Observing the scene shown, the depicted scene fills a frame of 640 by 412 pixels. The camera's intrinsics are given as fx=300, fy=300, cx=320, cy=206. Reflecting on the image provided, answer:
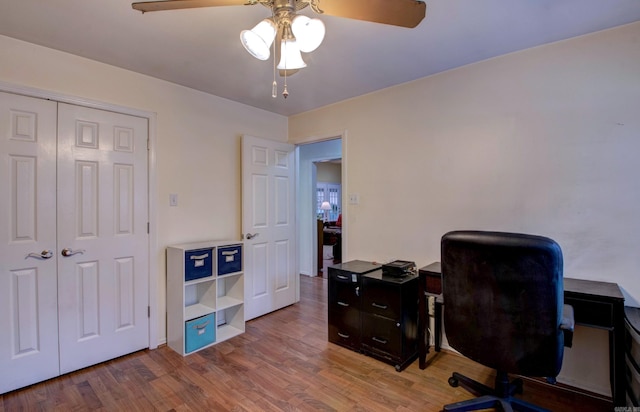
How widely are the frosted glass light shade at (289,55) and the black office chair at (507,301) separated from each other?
126 cm

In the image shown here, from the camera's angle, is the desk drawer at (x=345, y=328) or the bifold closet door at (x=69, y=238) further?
the desk drawer at (x=345, y=328)

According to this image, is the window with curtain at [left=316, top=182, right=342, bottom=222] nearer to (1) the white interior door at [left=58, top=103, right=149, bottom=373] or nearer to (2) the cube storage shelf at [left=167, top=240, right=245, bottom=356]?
(2) the cube storage shelf at [left=167, top=240, right=245, bottom=356]

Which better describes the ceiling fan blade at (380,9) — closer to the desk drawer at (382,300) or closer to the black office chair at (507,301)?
the black office chair at (507,301)

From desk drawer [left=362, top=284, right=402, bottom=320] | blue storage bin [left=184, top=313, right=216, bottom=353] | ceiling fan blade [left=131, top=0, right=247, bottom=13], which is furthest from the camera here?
blue storage bin [left=184, top=313, right=216, bottom=353]

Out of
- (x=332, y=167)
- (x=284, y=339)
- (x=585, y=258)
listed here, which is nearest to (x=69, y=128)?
(x=284, y=339)

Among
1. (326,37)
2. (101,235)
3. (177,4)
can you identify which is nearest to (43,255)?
(101,235)

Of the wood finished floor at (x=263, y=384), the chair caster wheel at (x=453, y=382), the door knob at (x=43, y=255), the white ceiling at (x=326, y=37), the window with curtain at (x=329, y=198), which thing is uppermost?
the white ceiling at (x=326, y=37)

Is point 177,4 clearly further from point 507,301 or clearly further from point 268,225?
point 268,225

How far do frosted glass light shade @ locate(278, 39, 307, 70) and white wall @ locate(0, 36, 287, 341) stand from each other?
168cm

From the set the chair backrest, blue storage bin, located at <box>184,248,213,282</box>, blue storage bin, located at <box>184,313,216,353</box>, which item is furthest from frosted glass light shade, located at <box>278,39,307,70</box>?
blue storage bin, located at <box>184,313,216,353</box>

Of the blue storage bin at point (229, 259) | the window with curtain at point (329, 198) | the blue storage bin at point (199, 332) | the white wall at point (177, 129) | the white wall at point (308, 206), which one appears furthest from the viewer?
the window with curtain at point (329, 198)

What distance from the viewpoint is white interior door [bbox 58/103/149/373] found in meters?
2.24

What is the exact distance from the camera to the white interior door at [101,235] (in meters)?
2.24

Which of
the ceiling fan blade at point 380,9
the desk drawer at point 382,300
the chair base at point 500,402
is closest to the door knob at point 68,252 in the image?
the desk drawer at point 382,300
